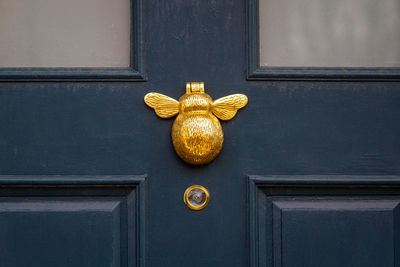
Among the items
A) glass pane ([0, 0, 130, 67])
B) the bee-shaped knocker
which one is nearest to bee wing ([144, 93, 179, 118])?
the bee-shaped knocker

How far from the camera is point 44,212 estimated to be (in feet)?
1.78

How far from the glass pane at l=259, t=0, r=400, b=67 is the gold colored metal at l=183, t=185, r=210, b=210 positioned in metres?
0.25

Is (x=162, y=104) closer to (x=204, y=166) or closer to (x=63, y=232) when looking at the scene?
(x=204, y=166)

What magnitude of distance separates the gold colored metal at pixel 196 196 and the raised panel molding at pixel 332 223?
0.08 meters

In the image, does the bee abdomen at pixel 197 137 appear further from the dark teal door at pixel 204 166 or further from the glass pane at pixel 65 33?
the glass pane at pixel 65 33

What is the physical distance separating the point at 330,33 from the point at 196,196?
0.38m

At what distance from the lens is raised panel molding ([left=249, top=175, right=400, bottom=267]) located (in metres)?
0.54

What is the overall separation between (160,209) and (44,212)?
0.66 feet

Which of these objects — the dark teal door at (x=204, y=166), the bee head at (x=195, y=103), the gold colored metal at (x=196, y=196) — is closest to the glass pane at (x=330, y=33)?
the dark teal door at (x=204, y=166)

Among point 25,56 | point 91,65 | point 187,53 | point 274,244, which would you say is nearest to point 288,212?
point 274,244

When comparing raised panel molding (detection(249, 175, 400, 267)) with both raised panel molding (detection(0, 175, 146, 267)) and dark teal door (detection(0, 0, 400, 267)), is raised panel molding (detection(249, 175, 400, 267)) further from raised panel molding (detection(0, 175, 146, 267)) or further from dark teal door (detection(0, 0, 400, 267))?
raised panel molding (detection(0, 175, 146, 267))

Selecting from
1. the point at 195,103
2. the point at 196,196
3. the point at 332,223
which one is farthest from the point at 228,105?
the point at 332,223

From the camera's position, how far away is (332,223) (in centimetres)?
54

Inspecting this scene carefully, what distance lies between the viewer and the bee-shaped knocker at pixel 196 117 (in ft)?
1.66
